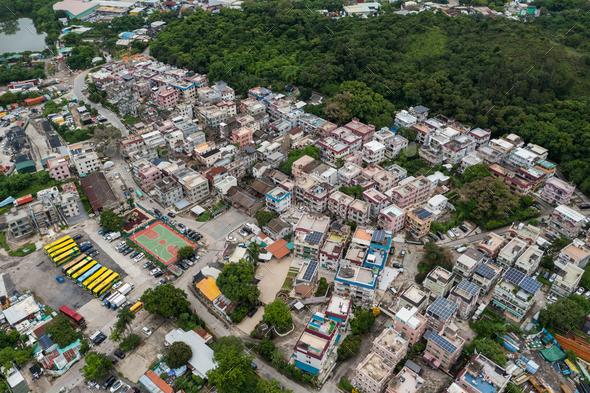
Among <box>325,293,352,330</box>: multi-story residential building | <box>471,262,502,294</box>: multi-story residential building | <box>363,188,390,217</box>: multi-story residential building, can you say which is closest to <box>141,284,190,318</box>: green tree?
<box>325,293,352,330</box>: multi-story residential building

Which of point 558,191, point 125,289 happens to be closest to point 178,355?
point 125,289

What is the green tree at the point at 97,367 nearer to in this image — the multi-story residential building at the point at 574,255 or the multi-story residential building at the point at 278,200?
the multi-story residential building at the point at 278,200

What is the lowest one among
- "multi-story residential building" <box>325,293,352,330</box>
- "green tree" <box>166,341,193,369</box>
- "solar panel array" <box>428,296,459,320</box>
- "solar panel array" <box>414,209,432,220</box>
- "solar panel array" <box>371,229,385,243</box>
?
"green tree" <box>166,341,193,369</box>

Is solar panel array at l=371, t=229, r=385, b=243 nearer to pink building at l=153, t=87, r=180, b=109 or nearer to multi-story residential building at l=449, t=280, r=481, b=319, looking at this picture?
multi-story residential building at l=449, t=280, r=481, b=319

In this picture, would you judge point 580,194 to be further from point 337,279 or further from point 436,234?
point 337,279

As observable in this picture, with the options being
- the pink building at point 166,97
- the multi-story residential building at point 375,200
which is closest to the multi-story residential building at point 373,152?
the multi-story residential building at point 375,200

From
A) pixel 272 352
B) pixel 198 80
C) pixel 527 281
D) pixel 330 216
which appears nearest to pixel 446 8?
pixel 198 80
